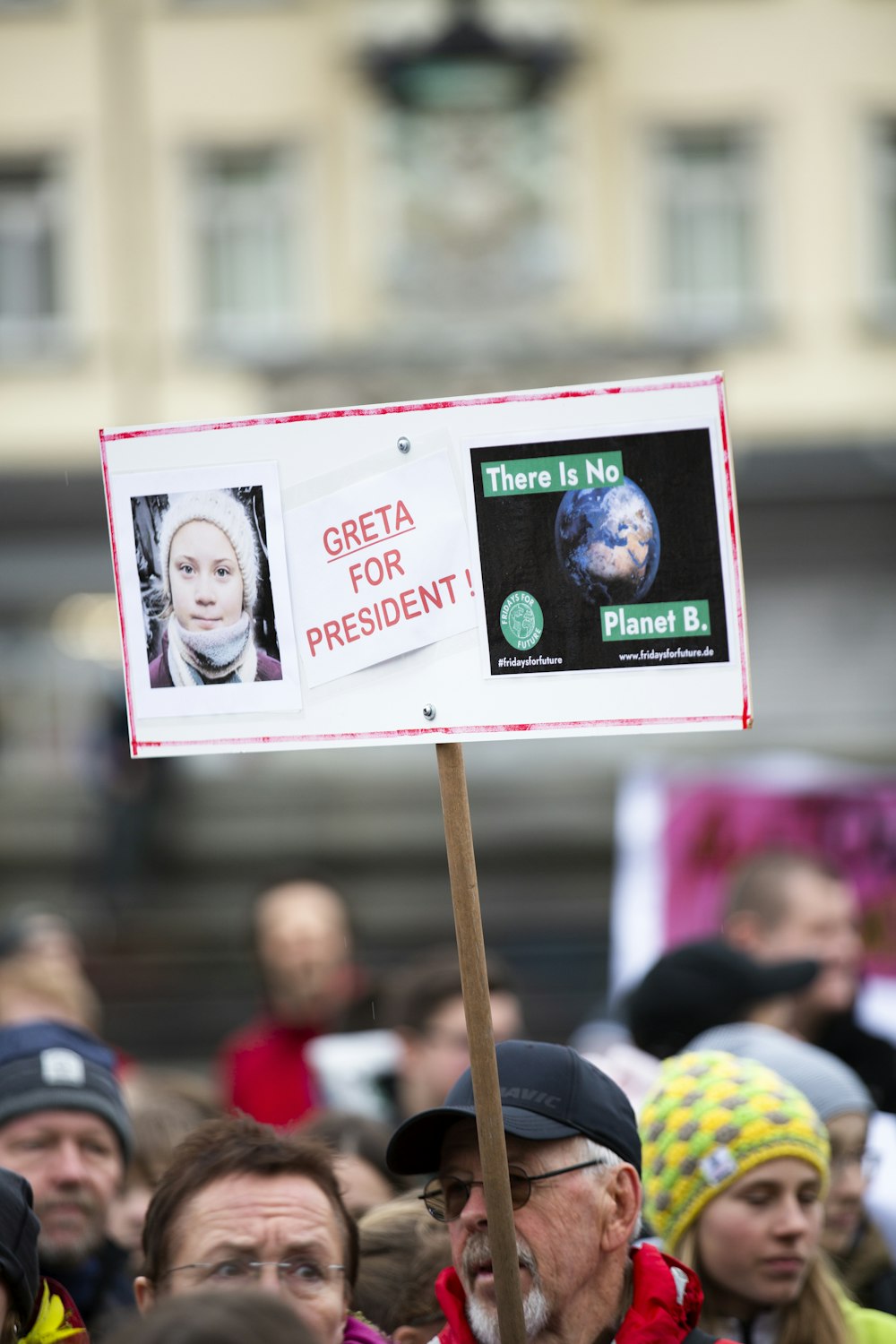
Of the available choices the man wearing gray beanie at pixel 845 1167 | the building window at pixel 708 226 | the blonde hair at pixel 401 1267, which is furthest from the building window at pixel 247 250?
the blonde hair at pixel 401 1267

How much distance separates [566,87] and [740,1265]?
54.3 feet

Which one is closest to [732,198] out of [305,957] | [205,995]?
[205,995]

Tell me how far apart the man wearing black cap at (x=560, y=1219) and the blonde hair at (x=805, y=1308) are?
422 millimetres

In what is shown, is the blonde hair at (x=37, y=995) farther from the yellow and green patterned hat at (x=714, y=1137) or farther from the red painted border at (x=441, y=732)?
the red painted border at (x=441, y=732)

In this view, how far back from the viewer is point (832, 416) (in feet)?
59.6

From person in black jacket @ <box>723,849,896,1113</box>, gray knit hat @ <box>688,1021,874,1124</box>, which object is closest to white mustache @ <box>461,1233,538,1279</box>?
gray knit hat @ <box>688,1021,874,1124</box>

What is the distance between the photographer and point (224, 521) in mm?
2289

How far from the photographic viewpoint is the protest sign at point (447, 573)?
6.91 ft

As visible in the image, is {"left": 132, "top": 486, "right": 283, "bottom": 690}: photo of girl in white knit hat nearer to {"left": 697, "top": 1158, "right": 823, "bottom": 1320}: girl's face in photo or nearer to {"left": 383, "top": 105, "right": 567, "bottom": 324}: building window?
{"left": 697, "top": 1158, "right": 823, "bottom": 1320}: girl's face in photo

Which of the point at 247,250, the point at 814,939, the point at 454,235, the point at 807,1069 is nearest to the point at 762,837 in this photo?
the point at 814,939

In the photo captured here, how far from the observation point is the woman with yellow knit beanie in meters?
2.64

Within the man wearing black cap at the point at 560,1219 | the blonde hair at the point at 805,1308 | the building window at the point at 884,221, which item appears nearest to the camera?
the man wearing black cap at the point at 560,1219

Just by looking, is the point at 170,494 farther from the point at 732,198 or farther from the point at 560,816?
the point at 732,198

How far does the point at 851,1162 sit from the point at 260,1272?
1.24 m
